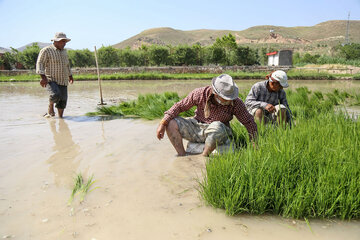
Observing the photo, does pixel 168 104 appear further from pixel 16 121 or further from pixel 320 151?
pixel 320 151

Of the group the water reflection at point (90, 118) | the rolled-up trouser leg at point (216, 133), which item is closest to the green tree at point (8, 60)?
the water reflection at point (90, 118)

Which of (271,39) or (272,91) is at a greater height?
(271,39)

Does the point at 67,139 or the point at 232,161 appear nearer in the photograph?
the point at 232,161

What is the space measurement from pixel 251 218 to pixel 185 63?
28.9 metres

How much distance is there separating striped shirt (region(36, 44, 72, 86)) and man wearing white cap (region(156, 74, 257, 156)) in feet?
10.1

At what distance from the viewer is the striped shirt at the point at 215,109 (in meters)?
2.63

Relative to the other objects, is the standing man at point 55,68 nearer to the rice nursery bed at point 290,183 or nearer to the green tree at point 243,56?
the rice nursery bed at point 290,183

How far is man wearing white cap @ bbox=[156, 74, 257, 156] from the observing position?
2.57 m

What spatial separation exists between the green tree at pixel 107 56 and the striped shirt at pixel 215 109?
29.6 m

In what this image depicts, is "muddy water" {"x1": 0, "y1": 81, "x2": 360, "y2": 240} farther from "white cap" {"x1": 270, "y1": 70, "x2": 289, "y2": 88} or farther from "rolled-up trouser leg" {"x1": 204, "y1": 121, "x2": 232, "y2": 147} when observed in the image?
"white cap" {"x1": 270, "y1": 70, "x2": 289, "y2": 88}

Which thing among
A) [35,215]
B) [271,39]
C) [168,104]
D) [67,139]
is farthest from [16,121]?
[271,39]

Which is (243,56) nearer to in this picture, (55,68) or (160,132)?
(55,68)

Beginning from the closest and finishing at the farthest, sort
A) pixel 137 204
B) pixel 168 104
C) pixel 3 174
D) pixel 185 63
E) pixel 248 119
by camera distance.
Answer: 1. pixel 137 204
2. pixel 3 174
3. pixel 248 119
4. pixel 168 104
5. pixel 185 63

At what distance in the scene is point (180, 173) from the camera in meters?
2.35
